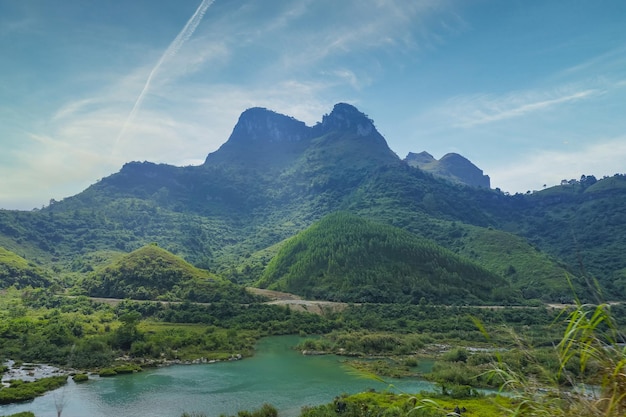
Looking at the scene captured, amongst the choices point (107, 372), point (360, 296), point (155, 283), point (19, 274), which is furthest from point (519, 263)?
point (19, 274)

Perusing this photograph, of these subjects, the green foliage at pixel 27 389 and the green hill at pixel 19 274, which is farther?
the green hill at pixel 19 274

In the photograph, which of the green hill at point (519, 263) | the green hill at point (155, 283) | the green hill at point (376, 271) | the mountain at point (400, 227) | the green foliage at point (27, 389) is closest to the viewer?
the green foliage at point (27, 389)

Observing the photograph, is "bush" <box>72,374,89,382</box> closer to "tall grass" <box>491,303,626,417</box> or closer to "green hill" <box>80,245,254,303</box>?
"green hill" <box>80,245,254,303</box>

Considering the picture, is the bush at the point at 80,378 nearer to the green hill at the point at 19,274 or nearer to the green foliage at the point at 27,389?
the green foliage at the point at 27,389

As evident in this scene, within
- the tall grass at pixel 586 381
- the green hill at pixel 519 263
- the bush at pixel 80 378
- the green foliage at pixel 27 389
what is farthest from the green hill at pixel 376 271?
the tall grass at pixel 586 381

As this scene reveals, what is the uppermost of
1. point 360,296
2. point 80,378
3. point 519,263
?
point 519,263

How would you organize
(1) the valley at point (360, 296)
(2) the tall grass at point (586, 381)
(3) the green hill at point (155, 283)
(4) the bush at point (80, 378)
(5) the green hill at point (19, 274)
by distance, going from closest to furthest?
1. (2) the tall grass at point (586, 381)
2. (1) the valley at point (360, 296)
3. (4) the bush at point (80, 378)
4. (3) the green hill at point (155, 283)
5. (5) the green hill at point (19, 274)

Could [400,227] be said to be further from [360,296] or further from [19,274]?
[19,274]
